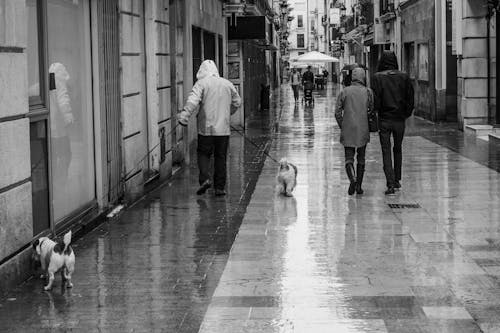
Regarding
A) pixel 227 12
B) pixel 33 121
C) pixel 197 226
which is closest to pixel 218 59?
pixel 227 12

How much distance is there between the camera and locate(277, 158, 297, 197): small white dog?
43.1ft

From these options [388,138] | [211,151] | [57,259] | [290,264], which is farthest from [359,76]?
[57,259]

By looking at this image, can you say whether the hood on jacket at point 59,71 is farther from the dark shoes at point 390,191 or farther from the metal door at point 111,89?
the dark shoes at point 390,191

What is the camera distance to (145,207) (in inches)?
494

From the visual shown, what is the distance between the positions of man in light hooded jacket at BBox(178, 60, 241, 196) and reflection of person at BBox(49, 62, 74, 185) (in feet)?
10.5

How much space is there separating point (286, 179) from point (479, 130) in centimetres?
1122

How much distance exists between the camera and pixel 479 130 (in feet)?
76.2

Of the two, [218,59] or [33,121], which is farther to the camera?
[218,59]

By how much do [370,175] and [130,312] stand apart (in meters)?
9.05

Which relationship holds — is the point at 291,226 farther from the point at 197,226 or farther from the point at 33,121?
the point at 33,121

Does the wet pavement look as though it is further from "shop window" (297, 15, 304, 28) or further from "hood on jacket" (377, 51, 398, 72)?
"shop window" (297, 15, 304, 28)

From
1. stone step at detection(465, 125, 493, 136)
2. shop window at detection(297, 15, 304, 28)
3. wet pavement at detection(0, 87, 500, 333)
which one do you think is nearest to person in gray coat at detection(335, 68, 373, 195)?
wet pavement at detection(0, 87, 500, 333)

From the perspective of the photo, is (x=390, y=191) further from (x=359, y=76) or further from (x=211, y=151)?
(x=211, y=151)

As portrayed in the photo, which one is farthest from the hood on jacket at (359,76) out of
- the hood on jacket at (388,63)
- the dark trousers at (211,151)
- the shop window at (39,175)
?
the shop window at (39,175)
